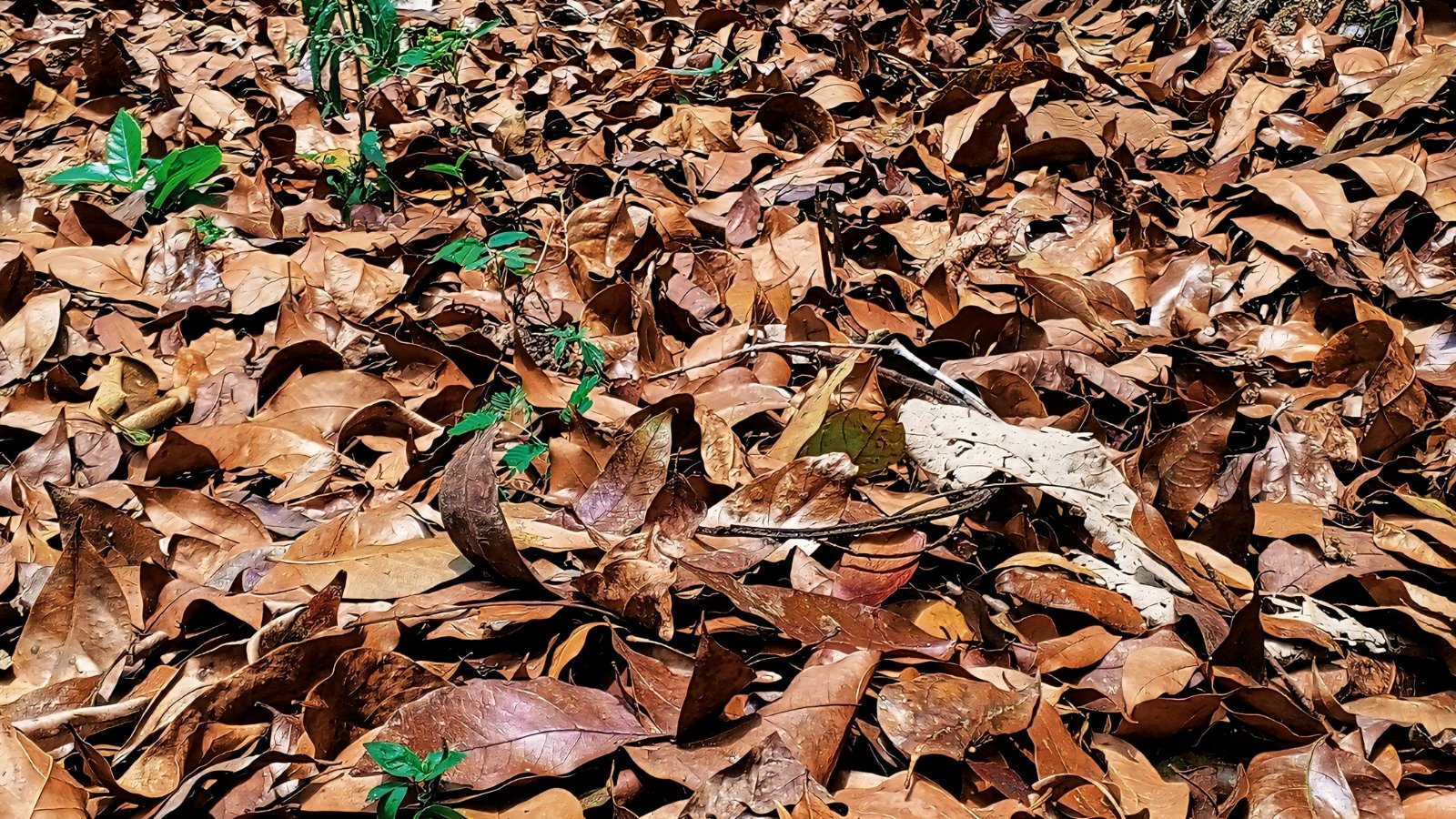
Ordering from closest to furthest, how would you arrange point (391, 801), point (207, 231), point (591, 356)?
1. point (391, 801)
2. point (591, 356)
3. point (207, 231)

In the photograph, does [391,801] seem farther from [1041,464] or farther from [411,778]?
[1041,464]

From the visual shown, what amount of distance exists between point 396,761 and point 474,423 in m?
0.64

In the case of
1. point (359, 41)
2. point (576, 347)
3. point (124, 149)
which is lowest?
point (576, 347)

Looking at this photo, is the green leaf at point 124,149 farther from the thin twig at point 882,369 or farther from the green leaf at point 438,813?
the green leaf at point 438,813

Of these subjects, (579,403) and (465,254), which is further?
(465,254)

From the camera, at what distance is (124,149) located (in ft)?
7.85

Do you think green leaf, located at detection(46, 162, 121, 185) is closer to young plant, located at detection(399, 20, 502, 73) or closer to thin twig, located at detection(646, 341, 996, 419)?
young plant, located at detection(399, 20, 502, 73)

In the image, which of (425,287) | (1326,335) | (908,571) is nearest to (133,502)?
(425,287)

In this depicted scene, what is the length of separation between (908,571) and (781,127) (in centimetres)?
161

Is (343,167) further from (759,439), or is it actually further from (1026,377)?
(1026,377)

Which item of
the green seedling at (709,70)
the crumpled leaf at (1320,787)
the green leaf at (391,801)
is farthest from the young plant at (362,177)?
the crumpled leaf at (1320,787)

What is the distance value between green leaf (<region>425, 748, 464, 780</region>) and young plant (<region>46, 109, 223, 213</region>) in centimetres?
182

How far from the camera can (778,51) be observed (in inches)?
116

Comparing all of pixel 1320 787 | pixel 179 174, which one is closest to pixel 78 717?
pixel 1320 787
